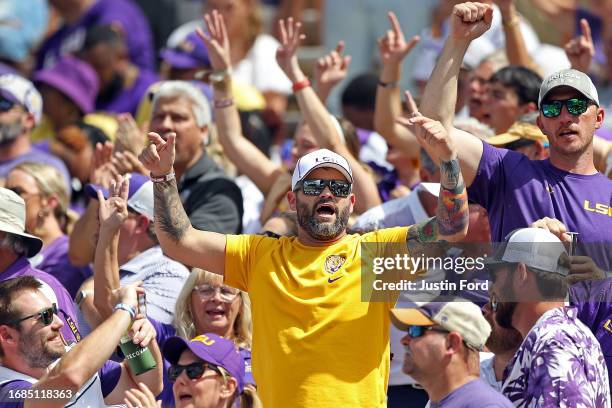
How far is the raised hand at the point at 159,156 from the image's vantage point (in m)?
6.21

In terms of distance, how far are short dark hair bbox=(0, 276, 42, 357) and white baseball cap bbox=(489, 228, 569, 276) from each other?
84.2 inches

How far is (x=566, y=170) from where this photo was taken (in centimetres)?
655

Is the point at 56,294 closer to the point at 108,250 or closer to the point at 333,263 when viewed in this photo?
the point at 108,250

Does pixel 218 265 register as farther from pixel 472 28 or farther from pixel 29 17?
pixel 29 17

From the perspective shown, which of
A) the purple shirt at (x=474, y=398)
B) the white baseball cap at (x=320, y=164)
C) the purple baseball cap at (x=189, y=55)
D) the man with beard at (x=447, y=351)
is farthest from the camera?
the purple baseball cap at (x=189, y=55)

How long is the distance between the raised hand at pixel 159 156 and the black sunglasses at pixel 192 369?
895mm

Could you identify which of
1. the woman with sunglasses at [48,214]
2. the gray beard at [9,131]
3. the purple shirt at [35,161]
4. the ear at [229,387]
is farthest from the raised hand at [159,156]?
the gray beard at [9,131]

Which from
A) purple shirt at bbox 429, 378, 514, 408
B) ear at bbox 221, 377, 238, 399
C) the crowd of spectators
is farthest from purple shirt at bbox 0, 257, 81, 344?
purple shirt at bbox 429, 378, 514, 408

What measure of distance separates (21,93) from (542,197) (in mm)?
4484

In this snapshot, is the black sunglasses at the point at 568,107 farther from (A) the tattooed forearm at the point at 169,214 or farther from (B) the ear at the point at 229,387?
(B) the ear at the point at 229,387

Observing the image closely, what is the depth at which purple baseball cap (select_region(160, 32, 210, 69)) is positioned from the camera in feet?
34.4

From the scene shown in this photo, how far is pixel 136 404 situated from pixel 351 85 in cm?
504

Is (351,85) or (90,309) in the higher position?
(351,85)

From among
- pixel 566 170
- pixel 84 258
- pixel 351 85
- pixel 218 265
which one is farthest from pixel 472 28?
pixel 351 85
